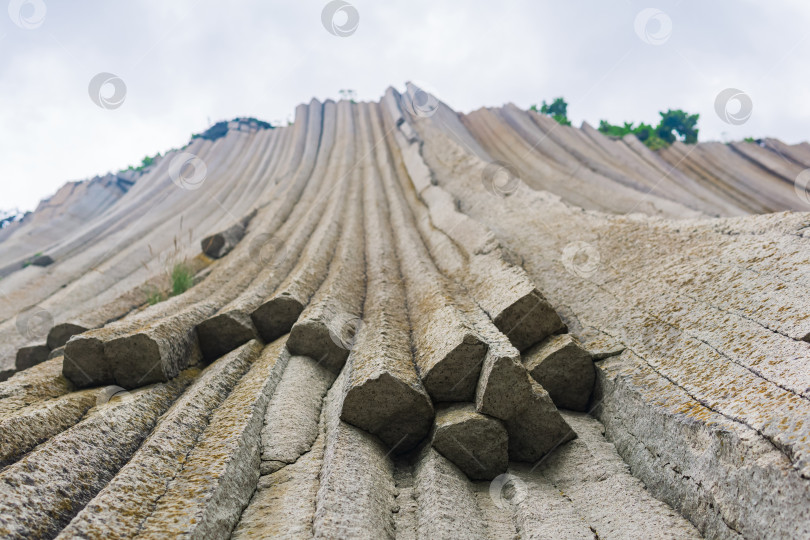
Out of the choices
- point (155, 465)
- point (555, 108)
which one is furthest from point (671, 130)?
point (155, 465)

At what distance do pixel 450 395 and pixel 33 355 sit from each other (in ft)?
11.0

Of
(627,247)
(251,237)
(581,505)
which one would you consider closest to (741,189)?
(627,247)

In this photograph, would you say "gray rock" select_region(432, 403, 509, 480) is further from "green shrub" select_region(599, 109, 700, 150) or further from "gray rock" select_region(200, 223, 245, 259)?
"green shrub" select_region(599, 109, 700, 150)

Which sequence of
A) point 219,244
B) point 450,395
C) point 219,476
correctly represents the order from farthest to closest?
1. point 219,244
2. point 450,395
3. point 219,476

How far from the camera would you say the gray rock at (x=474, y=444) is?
203 cm

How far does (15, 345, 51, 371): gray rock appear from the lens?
3.56m

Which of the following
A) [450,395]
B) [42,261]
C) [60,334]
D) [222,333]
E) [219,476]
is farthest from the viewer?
[42,261]

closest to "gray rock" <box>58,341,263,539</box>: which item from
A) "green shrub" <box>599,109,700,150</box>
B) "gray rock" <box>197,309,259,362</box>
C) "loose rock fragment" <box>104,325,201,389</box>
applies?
"loose rock fragment" <box>104,325,201,389</box>

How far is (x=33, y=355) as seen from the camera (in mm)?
3568

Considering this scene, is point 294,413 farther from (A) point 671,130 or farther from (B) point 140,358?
(A) point 671,130

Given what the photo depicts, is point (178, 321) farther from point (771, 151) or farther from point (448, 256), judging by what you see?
point (771, 151)

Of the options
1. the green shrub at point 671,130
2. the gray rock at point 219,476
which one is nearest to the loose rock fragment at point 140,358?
the gray rock at point 219,476

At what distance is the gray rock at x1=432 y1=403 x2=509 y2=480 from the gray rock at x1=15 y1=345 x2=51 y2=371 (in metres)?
3.26

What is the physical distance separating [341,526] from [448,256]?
2756mm
